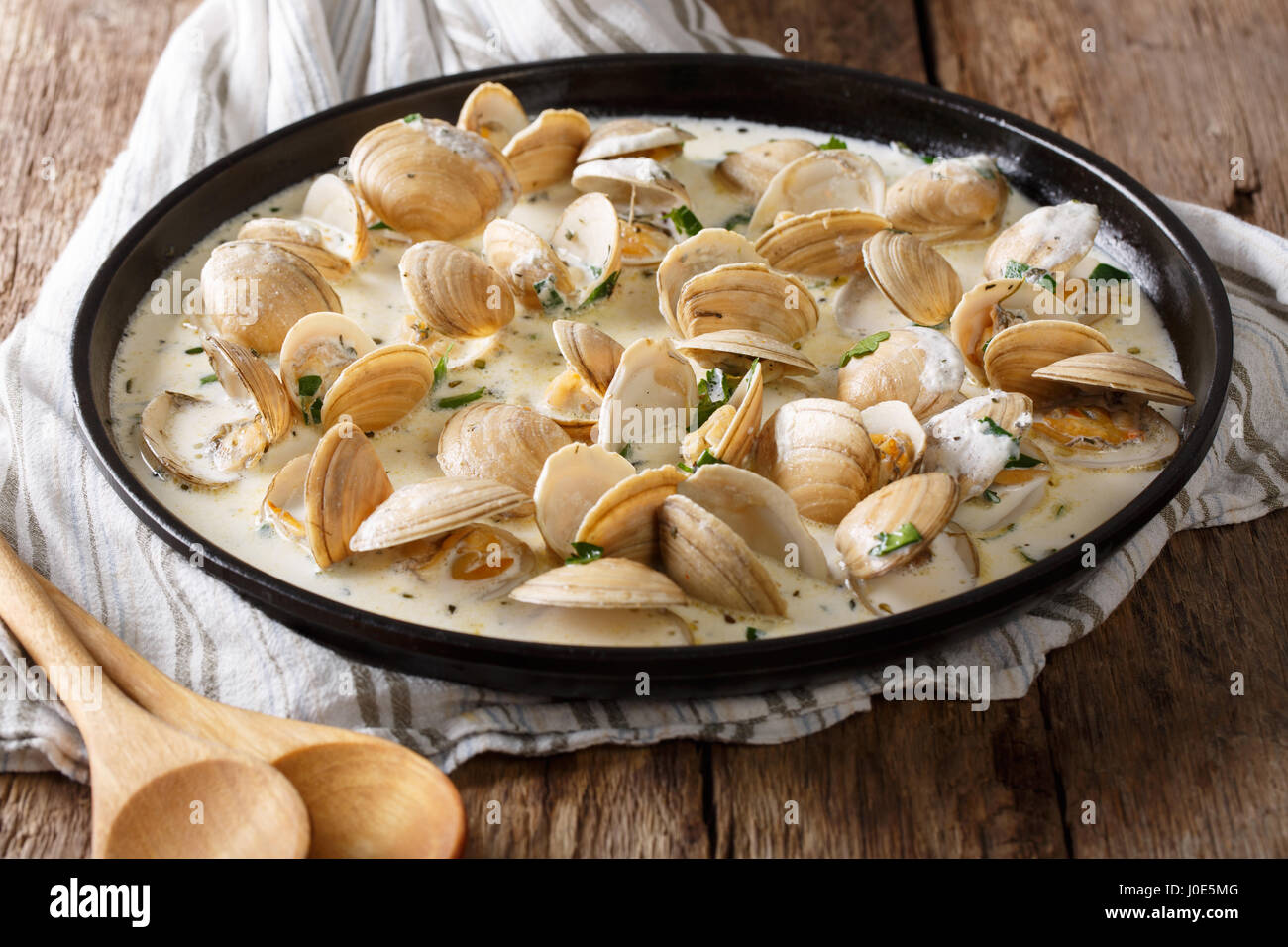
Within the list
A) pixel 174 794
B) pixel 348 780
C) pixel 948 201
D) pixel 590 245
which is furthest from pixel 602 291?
pixel 174 794

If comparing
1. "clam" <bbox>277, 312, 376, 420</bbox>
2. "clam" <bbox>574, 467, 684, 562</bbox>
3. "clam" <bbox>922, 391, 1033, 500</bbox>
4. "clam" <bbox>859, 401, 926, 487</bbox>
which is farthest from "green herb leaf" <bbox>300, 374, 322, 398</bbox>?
"clam" <bbox>922, 391, 1033, 500</bbox>

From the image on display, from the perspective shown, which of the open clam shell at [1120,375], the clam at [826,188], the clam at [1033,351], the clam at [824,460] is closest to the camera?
the clam at [824,460]

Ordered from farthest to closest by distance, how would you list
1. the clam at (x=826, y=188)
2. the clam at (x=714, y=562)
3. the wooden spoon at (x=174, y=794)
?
the clam at (x=826, y=188), the clam at (x=714, y=562), the wooden spoon at (x=174, y=794)

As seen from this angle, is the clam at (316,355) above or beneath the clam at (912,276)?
beneath

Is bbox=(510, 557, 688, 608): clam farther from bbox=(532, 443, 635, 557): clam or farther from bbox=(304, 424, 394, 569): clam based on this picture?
bbox=(304, 424, 394, 569): clam

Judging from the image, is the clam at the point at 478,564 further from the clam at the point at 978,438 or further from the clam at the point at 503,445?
the clam at the point at 978,438

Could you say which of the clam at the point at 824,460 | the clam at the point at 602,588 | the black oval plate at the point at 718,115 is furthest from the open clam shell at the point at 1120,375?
the clam at the point at 602,588
